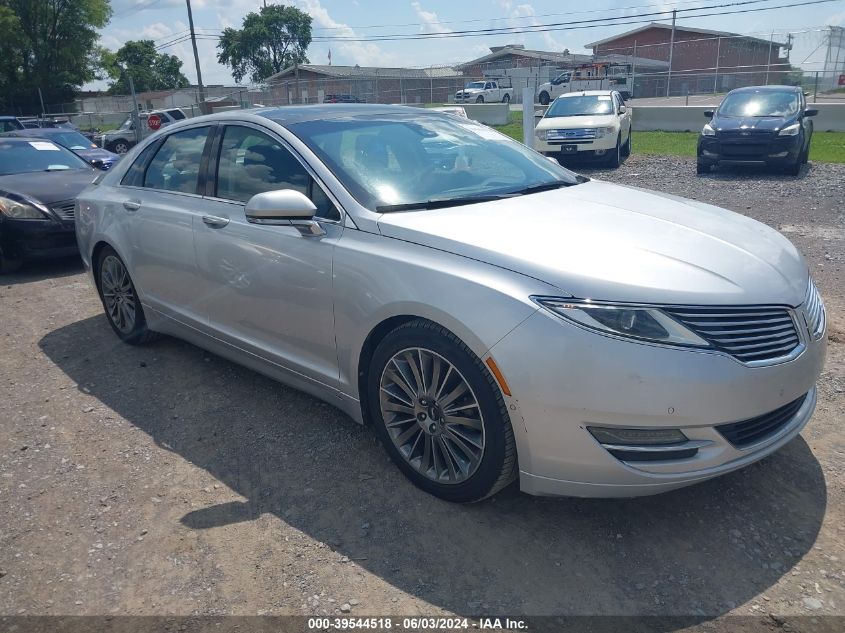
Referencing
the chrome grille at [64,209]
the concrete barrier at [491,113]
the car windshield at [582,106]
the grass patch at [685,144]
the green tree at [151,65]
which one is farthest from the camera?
the green tree at [151,65]

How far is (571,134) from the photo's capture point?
1478cm

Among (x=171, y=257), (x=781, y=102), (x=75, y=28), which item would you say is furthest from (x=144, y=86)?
(x=171, y=257)

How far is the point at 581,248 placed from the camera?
9.15 ft

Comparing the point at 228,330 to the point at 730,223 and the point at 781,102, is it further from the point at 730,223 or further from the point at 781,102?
the point at 781,102

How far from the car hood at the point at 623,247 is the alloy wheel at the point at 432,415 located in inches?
20.9

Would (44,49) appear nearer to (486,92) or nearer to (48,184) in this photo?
(486,92)

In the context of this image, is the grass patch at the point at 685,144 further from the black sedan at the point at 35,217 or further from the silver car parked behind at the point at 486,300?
the silver car parked behind at the point at 486,300

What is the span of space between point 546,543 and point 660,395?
2.73 feet

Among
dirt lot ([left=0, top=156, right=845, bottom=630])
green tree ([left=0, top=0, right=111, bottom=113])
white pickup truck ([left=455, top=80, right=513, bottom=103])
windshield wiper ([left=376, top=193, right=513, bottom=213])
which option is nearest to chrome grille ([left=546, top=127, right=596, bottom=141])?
dirt lot ([left=0, top=156, right=845, bottom=630])

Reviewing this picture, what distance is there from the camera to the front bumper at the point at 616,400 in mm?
2447

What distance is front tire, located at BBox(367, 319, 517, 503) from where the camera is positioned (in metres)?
2.74

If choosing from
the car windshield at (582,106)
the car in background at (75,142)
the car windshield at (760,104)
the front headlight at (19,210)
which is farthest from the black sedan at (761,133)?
the car in background at (75,142)

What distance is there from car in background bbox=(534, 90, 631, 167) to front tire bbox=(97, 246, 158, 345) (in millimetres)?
11319

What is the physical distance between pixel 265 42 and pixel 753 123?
8023cm
